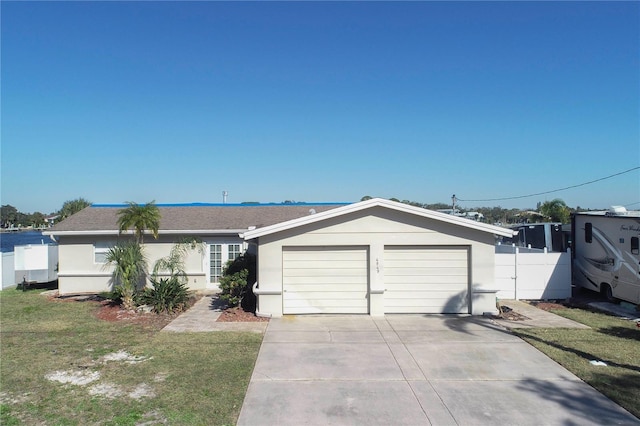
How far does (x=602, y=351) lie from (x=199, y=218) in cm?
1396

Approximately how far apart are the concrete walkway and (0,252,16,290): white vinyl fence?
1021 centimetres

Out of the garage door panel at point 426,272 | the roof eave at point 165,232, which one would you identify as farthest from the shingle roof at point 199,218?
the garage door panel at point 426,272

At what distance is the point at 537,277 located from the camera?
45.9 ft

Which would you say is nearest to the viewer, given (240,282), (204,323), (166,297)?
(204,323)

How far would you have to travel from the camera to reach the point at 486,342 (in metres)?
8.96

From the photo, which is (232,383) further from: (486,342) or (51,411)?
(486,342)

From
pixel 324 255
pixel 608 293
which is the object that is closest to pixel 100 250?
pixel 324 255

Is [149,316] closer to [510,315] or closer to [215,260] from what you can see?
[215,260]

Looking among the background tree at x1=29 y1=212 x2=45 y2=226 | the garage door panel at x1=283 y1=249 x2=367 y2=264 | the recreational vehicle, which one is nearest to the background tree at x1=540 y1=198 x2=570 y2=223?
the recreational vehicle

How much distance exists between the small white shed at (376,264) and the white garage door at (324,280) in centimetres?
3

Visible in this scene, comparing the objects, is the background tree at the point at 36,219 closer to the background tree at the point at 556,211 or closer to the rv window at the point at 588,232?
the background tree at the point at 556,211

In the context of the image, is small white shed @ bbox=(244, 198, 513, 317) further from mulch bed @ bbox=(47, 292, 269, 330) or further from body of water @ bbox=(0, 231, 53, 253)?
body of water @ bbox=(0, 231, 53, 253)

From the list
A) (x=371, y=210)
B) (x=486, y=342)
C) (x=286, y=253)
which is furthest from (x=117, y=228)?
(x=486, y=342)

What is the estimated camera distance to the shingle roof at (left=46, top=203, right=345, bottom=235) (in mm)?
15641
